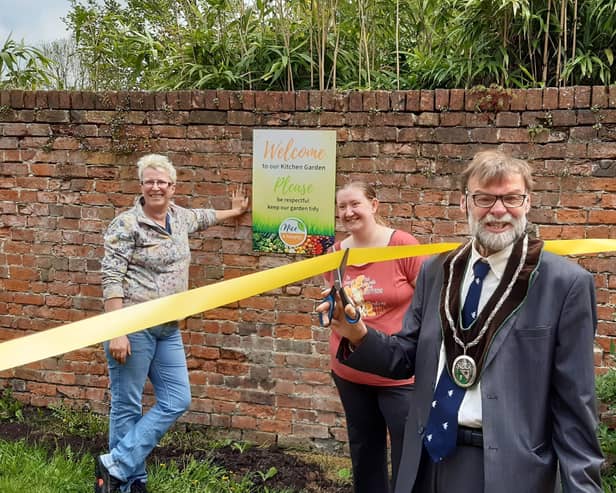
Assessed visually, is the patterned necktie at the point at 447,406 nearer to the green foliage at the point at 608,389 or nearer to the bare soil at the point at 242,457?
the green foliage at the point at 608,389

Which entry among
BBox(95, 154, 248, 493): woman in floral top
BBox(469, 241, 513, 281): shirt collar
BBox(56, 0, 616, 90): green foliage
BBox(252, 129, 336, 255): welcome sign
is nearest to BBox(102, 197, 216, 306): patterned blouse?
BBox(95, 154, 248, 493): woman in floral top

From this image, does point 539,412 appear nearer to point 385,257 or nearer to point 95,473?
point 385,257

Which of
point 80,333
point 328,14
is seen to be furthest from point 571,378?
point 328,14

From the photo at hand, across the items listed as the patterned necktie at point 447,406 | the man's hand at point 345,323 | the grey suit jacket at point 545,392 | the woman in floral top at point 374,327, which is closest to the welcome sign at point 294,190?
the woman in floral top at point 374,327

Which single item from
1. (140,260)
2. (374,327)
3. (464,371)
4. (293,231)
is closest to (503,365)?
(464,371)

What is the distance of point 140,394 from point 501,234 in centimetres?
240

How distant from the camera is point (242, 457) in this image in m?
4.30

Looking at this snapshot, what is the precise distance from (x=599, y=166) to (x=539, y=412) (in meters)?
2.28

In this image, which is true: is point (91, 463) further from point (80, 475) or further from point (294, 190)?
point (294, 190)

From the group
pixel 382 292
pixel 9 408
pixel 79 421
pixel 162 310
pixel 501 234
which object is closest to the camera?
pixel 501 234

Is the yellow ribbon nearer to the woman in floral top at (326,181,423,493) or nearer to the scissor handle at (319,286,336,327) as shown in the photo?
the woman in floral top at (326,181,423,493)

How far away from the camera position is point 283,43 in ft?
15.3

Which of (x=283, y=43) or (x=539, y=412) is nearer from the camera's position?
(x=539, y=412)

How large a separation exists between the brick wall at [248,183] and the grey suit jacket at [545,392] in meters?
2.01
